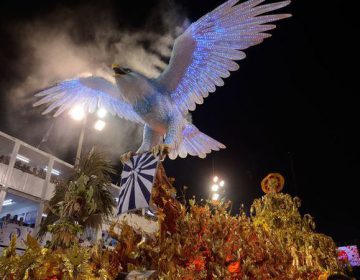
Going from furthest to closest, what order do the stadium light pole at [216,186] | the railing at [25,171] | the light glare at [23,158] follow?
the light glare at [23,158] < the railing at [25,171] < the stadium light pole at [216,186]

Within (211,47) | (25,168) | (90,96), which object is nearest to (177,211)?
(211,47)

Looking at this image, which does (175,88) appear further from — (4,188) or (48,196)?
(48,196)

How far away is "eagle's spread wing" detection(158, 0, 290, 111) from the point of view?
540cm

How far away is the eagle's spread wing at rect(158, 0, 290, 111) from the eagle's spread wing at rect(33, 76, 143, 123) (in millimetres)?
1359

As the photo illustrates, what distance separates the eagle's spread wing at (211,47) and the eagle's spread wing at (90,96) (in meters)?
1.36

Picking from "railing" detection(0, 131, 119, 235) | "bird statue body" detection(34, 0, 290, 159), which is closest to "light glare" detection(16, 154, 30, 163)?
"railing" detection(0, 131, 119, 235)

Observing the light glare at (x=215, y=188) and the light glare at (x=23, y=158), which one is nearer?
the light glare at (x=215, y=188)

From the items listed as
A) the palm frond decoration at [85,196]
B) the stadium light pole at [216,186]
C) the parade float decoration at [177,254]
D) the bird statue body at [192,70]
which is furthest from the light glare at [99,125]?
the stadium light pole at [216,186]

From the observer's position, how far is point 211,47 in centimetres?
570

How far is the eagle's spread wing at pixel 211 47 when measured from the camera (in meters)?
5.40

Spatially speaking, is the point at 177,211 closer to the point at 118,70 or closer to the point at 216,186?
the point at 118,70

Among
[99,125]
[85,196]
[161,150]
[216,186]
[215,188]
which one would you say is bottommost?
[85,196]

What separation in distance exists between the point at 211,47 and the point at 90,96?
297 cm

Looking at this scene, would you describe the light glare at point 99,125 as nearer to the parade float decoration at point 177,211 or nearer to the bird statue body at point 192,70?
the parade float decoration at point 177,211
